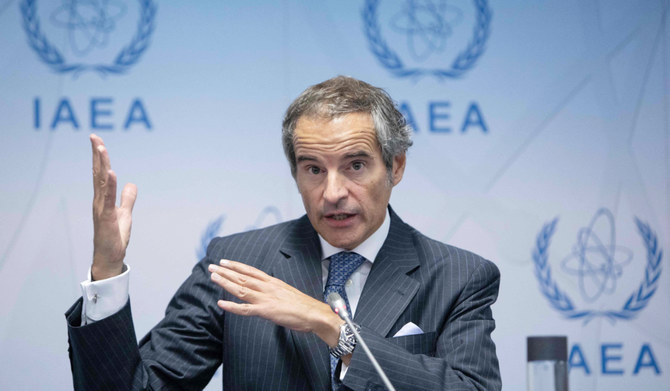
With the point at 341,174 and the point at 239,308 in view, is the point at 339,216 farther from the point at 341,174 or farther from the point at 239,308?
the point at 239,308

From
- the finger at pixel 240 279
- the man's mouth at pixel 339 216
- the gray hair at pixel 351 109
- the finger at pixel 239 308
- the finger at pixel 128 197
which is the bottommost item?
the finger at pixel 239 308

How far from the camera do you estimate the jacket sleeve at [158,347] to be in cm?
175

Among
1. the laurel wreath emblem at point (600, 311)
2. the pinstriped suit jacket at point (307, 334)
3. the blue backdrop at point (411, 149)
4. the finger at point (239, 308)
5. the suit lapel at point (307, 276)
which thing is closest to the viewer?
the finger at point (239, 308)

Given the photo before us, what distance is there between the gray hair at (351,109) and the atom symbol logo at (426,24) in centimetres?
127

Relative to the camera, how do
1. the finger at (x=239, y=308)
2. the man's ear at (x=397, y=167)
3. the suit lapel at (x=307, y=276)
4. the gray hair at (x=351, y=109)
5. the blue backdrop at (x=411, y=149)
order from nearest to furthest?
1. the finger at (x=239, y=308)
2. the suit lapel at (x=307, y=276)
3. the gray hair at (x=351, y=109)
4. the man's ear at (x=397, y=167)
5. the blue backdrop at (x=411, y=149)

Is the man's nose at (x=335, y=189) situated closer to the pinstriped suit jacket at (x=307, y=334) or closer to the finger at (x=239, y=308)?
the pinstriped suit jacket at (x=307, y=334)

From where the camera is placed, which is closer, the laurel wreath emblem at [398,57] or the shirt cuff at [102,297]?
the shirt cuff at [102,297]

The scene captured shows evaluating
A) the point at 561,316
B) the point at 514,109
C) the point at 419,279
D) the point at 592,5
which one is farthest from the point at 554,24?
the point at 419,279

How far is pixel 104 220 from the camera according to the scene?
171 cm

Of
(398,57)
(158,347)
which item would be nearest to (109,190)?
(158,347)

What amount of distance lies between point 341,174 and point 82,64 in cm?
165

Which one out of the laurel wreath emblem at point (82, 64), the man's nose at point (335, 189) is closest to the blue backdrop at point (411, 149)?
the laurel wreath emblem at point (82, 64)

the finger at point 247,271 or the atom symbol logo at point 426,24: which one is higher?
the atom symbol logo at point 426,24

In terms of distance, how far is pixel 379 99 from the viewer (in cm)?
215
